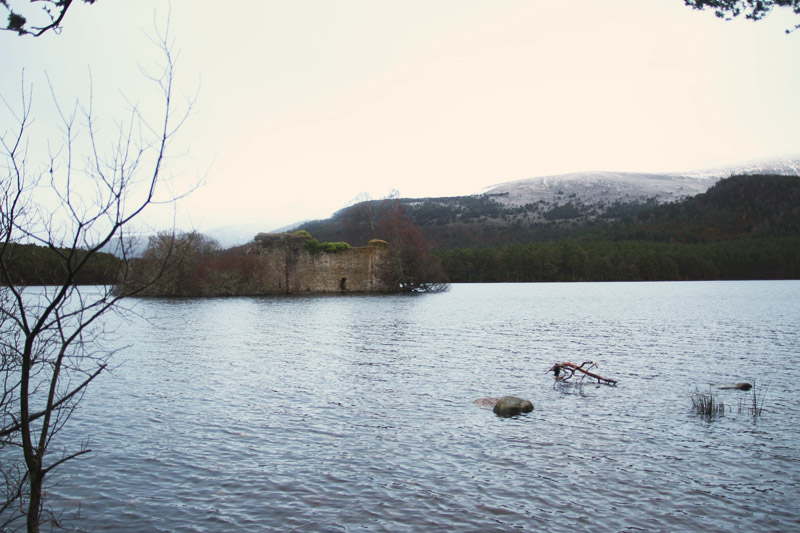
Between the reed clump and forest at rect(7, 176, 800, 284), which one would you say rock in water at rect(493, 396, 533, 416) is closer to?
the reed clump

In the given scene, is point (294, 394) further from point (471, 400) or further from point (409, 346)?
point (409, 346)

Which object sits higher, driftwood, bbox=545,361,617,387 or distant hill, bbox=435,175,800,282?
distant hill, bbox=435,175,800,282

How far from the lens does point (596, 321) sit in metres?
31.5

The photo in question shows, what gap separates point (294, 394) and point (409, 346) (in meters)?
8.68

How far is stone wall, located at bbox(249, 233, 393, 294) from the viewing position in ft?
201

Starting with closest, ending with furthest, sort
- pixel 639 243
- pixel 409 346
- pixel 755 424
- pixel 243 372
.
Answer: pixel 755 424 < pixel 243 372 < pixel 409 346 < pixel 639 243

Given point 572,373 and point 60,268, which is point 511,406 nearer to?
point 572,373

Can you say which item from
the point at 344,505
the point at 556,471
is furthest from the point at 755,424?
the point at 344,505

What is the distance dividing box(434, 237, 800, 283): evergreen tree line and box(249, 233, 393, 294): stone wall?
3684cm

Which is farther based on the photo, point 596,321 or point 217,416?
point 596,321

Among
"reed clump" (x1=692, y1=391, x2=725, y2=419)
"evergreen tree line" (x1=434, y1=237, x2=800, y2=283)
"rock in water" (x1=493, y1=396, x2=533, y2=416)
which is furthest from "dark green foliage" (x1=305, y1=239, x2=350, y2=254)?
"reed clump" (x1=692, y1=391, x2=725, y2=419)

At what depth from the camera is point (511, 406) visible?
11.1 metres

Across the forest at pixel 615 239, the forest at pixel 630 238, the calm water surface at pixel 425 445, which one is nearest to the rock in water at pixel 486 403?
the calm water surface at pixel 425 445

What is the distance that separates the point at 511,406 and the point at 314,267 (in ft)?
175
